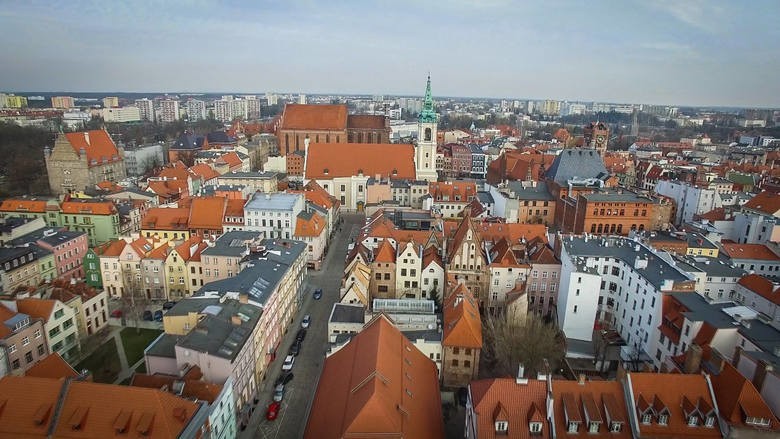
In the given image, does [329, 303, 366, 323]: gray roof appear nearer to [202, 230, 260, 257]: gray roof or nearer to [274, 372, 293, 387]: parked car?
[274, 372, 293, 387]: parked car

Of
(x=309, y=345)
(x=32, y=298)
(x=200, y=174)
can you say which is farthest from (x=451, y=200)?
(x=32, y=298)

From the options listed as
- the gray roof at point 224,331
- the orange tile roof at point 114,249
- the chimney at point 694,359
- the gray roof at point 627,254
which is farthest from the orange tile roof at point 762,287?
the orange tile roof at point 114,249

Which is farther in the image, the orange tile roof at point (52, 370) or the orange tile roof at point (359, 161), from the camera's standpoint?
the orange tile roof at point (359, 161)

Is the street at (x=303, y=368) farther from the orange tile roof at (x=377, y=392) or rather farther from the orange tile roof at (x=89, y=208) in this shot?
the orange tile roof at (x=89, y=208)

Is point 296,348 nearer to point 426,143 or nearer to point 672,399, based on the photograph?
point 672,399

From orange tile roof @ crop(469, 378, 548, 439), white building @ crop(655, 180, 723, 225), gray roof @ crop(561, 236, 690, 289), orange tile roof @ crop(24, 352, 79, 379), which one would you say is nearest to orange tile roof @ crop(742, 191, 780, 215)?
white building @ crop(655, 180, 723, 225)

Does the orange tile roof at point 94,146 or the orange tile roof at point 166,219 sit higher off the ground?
the orange tile roof at point 94,146
